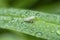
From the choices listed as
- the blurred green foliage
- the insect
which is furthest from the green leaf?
the blurred green foliage

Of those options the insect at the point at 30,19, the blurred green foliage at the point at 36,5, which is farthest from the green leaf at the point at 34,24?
the blurred green foliage at the point at 36,5

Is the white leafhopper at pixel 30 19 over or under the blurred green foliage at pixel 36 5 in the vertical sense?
under

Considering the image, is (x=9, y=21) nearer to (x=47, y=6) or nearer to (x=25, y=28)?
(x=25, y=28)

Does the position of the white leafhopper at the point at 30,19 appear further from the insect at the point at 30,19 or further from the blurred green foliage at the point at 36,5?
the blurred green foliage at the point at 36,5

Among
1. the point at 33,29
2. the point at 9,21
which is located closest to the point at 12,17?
the point at 9,21

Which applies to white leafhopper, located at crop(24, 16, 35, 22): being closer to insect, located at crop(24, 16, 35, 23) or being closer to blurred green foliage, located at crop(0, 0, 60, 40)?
insect, located at crop(24, 16, 35, 23)

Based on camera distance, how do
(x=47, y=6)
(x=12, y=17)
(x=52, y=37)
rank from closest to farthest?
(x=52, y=37) < (x=12, y=17) < (x=47, y=6)

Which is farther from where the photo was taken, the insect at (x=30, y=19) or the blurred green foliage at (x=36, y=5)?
the blurred green foliage at (x=36, y=5)

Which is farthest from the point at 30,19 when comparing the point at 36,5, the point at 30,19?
the point at 36,5
